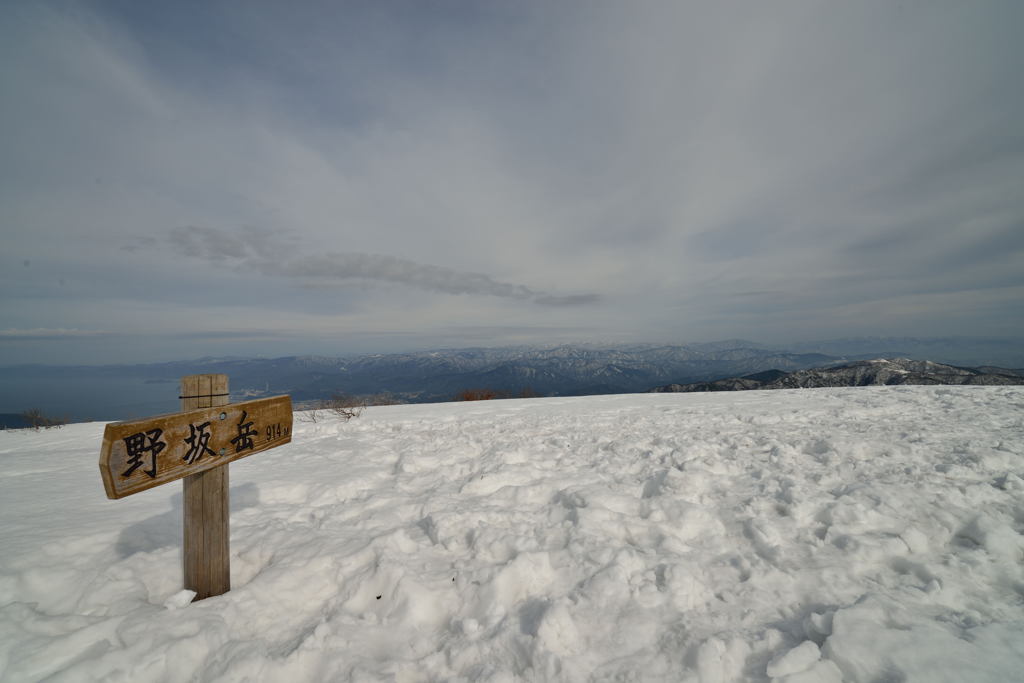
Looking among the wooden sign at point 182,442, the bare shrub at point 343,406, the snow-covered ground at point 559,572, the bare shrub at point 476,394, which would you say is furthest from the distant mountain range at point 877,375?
the wooden sign at point 182,442

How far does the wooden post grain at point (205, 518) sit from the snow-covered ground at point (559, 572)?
0.17 m

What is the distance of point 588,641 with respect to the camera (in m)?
2.92

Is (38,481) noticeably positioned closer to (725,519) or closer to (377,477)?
Result: (377,477)

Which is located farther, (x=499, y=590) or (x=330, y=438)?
(x=330, y=438)

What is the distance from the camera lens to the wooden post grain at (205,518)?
323 cm

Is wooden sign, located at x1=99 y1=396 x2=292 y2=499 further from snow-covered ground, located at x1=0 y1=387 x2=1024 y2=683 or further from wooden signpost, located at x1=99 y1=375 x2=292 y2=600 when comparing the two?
snow-covered ground, located at x1=0 y1=387 x2=1024 y2=683

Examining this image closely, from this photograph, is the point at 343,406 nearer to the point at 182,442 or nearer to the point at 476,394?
the point at 182,442

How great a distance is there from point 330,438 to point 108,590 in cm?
618

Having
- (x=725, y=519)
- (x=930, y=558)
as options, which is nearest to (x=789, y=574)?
(x=725, y=519)

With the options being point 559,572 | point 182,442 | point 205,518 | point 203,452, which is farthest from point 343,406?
point 559,572

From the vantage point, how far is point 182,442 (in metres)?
2.89

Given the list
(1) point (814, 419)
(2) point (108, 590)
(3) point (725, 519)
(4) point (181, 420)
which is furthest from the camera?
(1) point (814, 419)

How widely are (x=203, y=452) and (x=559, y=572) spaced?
3.35m

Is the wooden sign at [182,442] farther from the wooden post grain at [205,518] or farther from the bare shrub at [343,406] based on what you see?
the bare shrub at [343,406]
